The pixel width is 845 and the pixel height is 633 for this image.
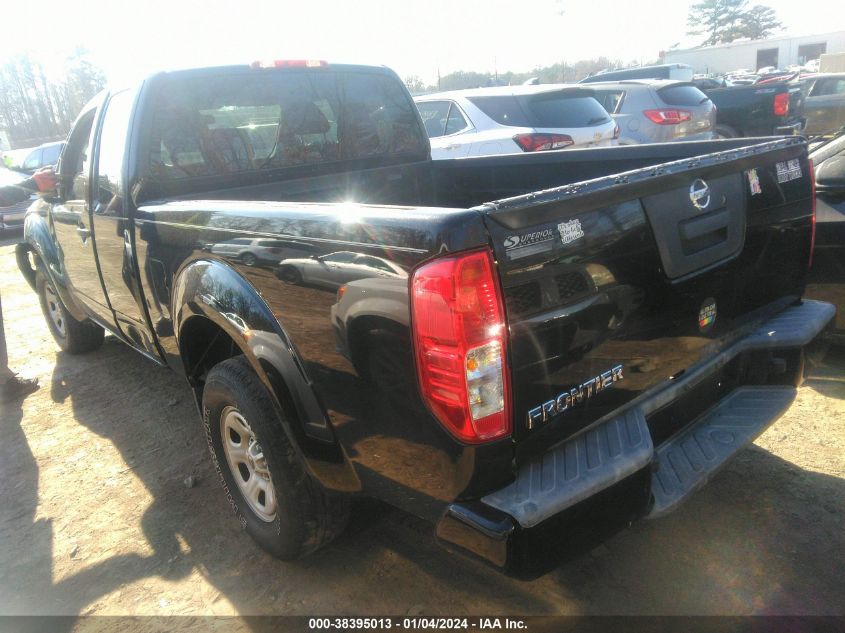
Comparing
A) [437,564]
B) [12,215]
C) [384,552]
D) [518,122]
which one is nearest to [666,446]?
[437,564]

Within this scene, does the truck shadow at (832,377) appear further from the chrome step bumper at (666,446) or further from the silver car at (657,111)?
the silver car at (657,111)

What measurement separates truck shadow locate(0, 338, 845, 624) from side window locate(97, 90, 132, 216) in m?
1.49

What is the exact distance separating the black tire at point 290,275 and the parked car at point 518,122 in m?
5.21

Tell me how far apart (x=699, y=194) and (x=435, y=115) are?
6126mm

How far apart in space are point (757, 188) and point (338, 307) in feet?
5.48

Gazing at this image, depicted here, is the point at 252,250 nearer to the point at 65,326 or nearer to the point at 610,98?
the point at 65,326

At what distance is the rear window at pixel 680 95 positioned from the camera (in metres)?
9.84

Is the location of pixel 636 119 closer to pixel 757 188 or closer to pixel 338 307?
pixel 757 188

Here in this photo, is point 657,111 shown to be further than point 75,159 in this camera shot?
Yes

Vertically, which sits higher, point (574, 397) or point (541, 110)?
point (541, 110)

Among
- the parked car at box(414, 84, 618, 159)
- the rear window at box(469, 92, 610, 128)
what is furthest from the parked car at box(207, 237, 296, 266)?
the rear window at box(469, 92, 610, 128)

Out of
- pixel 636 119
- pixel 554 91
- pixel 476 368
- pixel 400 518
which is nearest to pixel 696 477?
pixel 476 368

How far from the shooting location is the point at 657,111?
9648 millimetres

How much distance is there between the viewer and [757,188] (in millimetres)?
2484
